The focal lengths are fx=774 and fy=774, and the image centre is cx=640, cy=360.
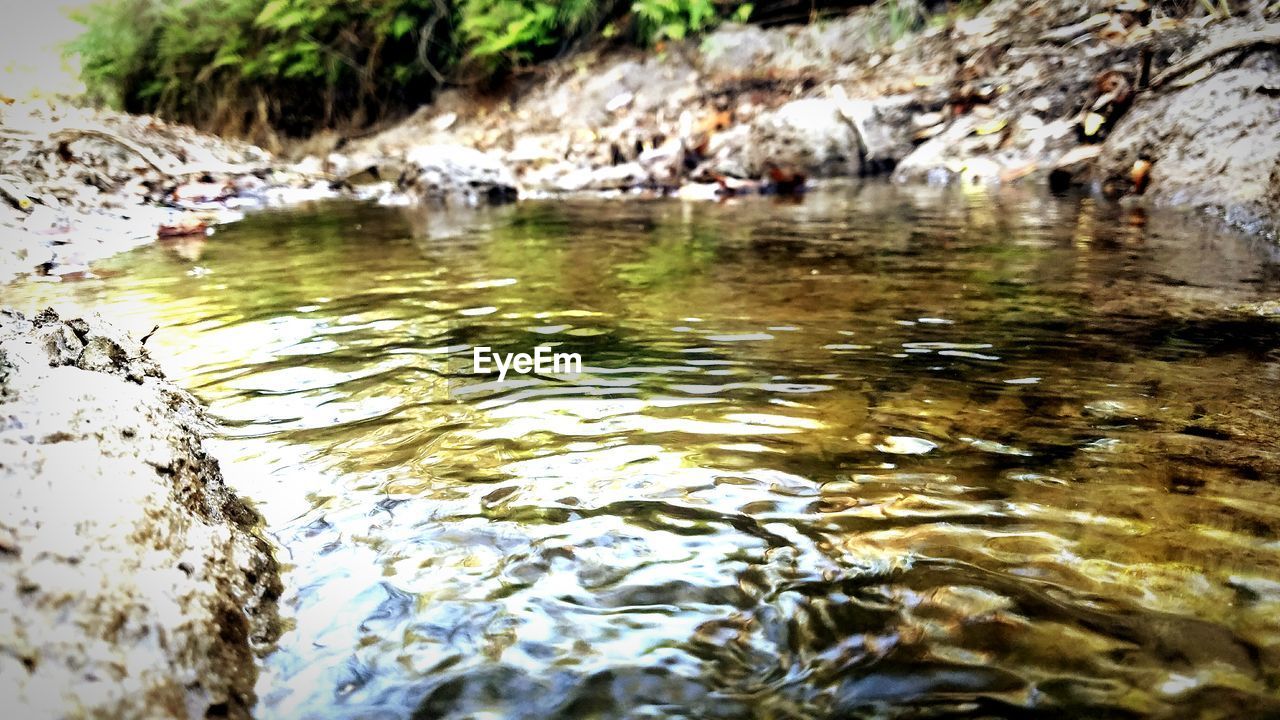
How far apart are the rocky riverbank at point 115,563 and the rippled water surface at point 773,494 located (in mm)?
102

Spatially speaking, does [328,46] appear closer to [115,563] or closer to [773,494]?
[773,494]

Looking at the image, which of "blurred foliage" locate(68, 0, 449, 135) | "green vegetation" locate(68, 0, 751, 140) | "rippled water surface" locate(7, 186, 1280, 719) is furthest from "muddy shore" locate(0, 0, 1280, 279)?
"rippled water surface" locate(7, 186, 1280, 719)

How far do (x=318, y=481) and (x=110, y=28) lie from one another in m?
20.3

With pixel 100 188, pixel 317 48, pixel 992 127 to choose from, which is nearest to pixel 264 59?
pixel 317 48

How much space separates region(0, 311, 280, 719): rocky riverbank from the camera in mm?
893

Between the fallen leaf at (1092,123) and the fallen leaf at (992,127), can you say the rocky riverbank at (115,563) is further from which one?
the fallen leaf at (992,127)

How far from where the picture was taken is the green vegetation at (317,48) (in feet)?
53.7

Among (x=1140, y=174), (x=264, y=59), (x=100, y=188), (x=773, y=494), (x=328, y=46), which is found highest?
(x=328, y=46)

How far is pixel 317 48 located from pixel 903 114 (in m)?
14.1

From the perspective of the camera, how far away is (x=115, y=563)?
1073 millimetres

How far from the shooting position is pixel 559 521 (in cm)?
162

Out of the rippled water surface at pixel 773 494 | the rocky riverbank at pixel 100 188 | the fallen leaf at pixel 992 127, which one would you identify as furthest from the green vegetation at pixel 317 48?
the rippled water surface at pixel 773 494

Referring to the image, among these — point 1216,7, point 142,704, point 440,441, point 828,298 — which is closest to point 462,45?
point 1216,7

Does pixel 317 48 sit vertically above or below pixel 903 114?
above
